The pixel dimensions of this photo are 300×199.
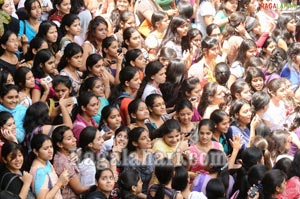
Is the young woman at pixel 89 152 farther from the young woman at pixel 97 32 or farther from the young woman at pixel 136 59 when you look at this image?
the young woman at pixel 97 32

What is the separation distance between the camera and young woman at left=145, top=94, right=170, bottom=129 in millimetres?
10297

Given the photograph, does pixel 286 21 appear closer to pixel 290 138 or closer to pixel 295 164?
pixel 290 138

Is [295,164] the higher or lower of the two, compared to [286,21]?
lower

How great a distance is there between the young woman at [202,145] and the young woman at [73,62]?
1355 millimetres

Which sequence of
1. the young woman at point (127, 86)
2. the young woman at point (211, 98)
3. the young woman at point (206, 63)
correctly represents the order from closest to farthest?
the young woman at point (127, 86) < the young woman at point (211, 98) < the young woman at point (206, 63)

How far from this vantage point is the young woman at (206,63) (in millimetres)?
11656

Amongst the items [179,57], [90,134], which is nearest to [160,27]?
[179,57]

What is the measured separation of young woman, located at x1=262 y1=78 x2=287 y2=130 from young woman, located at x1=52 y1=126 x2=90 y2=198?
2.74 metres

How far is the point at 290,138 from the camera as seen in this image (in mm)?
10680

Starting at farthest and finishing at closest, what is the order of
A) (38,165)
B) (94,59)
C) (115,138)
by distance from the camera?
(94,59) < (115,138) < (38,165)

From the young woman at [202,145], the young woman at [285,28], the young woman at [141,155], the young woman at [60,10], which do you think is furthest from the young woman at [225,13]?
the young woman at [141,155]

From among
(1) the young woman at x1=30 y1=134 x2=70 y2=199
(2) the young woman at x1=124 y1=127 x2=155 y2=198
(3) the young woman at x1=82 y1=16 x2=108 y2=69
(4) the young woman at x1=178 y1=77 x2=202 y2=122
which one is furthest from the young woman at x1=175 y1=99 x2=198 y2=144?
(1) the young woman at x1=30 y1=134 x2=70 y2=199

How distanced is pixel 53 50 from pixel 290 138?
252 centimetres

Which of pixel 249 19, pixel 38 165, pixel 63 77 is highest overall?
pixel 249 19
